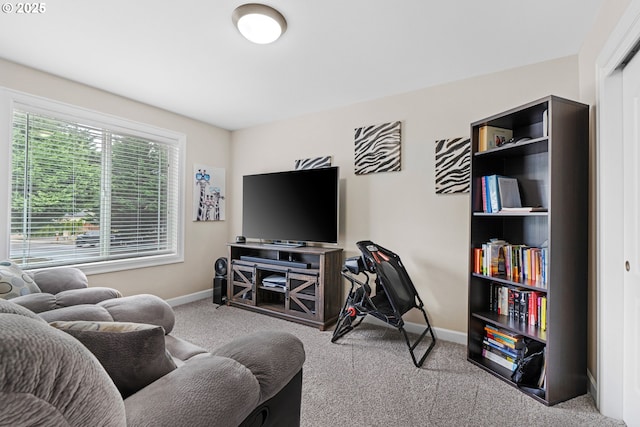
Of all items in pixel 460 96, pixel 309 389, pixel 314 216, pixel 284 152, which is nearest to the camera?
pixel 309 389

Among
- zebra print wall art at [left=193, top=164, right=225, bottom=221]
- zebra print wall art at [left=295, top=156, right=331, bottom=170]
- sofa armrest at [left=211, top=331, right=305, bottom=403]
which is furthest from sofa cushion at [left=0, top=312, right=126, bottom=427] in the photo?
zebra print wall art at [left=193, top=164, right=225, bottom=221]

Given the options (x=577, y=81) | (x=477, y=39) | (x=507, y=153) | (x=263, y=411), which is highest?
(x=477, y=39)

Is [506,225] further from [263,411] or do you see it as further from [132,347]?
[132,347]

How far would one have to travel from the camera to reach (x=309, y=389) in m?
2.05

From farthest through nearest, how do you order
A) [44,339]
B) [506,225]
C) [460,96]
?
1. [460,96]
2. [506,225]
3. [44,339]

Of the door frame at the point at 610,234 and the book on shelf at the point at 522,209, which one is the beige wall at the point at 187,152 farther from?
the door frame at the point at 610,234

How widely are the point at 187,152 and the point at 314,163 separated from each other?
171 centimetres

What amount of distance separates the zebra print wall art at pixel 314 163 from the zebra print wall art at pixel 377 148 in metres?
0.38

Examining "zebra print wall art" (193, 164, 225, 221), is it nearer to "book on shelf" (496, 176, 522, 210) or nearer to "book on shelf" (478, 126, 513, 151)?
"book on shelf" (478, 126, 513, 151)

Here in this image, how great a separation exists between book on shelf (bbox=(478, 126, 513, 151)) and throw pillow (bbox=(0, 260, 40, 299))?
130 inches

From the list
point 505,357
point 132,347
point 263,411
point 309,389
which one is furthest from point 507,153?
point 132,347

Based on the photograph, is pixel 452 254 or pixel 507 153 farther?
→ pixel 452 254

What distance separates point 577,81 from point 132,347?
322 centimetres

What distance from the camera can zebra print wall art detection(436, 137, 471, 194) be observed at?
9.09 feet
